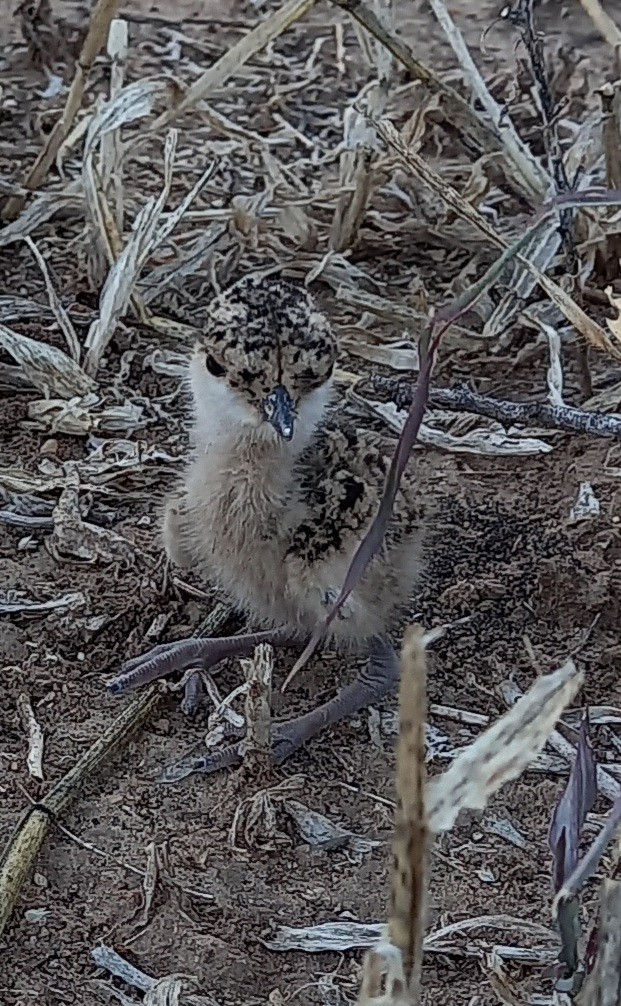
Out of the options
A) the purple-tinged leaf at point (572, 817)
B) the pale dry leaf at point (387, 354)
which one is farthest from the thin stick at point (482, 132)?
the purple-tinged leaf at point (572, 817)

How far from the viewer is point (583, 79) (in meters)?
4.16

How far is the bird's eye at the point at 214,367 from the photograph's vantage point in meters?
2.37

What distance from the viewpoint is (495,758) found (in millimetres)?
1201

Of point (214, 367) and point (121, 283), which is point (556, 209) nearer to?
point (214, 367)

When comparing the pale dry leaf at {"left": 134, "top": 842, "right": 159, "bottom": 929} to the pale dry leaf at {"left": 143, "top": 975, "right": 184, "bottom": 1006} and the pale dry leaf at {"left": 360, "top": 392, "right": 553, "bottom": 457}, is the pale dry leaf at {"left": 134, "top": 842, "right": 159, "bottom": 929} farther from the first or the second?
the pale dry leaf at {"left": 360, "top": 392, "right": 553, "bottom": 457}

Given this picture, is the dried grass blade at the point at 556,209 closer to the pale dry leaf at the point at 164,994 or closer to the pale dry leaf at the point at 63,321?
the pale dry leaf at the point at 63,321

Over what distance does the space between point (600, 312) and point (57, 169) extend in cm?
131

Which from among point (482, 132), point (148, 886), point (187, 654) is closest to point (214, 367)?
point (187, 654)

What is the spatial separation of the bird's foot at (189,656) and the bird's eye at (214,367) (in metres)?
0.42

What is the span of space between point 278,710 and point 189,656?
16cm

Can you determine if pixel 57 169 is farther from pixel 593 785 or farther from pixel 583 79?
pixel 593 785

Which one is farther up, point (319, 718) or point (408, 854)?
point (408, 854)

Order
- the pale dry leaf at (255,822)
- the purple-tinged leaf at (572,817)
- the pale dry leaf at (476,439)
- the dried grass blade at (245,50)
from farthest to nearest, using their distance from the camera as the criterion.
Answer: the dried grass blade at (245,50) < the pale dry leaf at (476,439) < the pale dry leaf at (255,822) < the purple-tinged leaf at (572,817)

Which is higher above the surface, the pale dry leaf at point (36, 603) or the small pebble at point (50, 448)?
the small pebble at point (50, 448)
